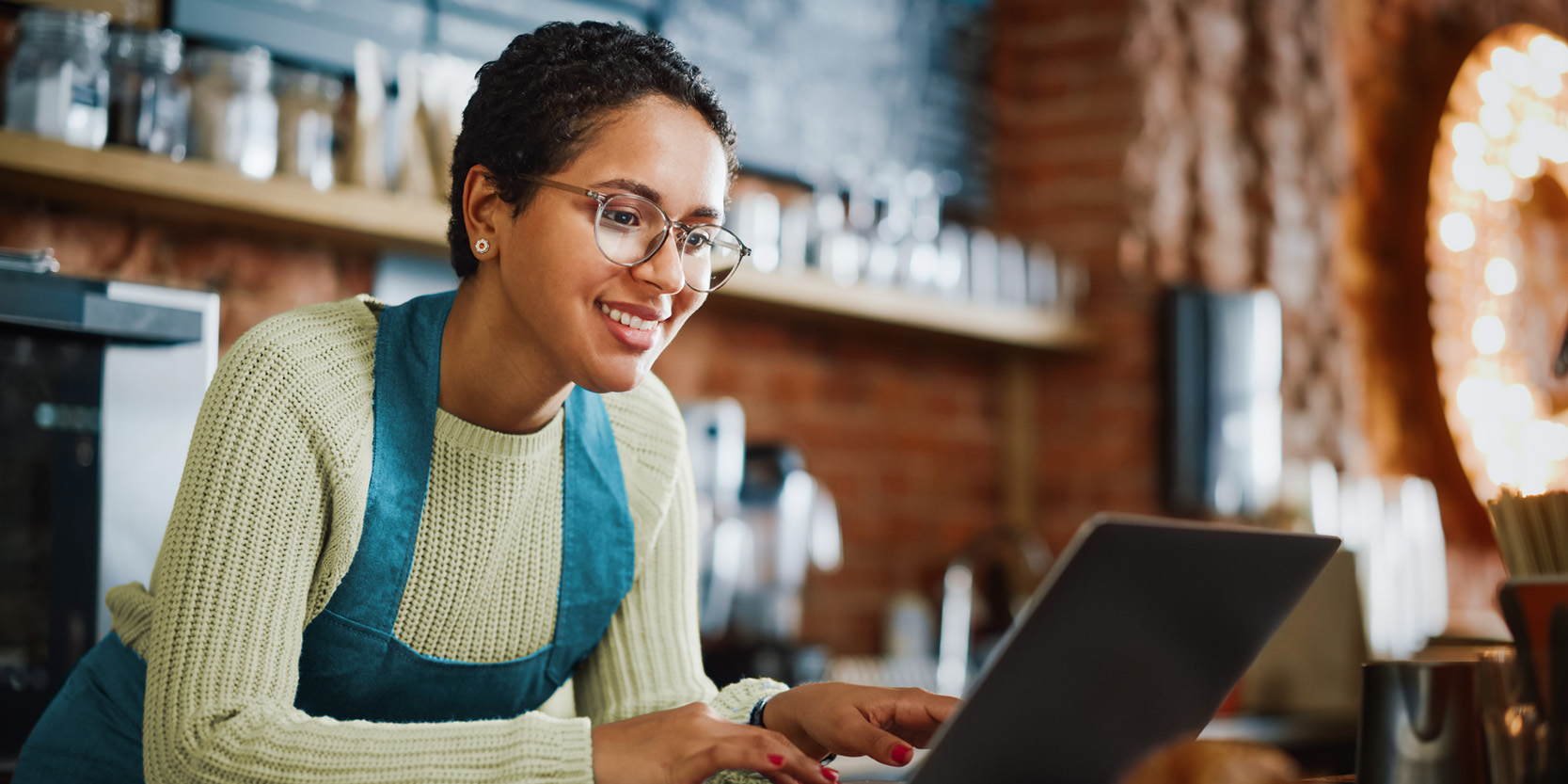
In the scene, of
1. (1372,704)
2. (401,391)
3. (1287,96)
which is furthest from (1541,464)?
(401,391)

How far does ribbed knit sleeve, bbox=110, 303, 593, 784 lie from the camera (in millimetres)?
901

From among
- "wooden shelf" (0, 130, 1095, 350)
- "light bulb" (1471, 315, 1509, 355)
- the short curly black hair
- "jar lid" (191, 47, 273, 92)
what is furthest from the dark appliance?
the short curly black hair

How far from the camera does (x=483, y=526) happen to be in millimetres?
1170

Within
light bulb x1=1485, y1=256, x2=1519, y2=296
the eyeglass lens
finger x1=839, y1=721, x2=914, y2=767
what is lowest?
finger x1=839, y1=721, x2=914, y2=767

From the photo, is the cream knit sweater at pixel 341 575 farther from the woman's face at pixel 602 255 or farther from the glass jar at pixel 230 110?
the glass jar at pixel 230 110

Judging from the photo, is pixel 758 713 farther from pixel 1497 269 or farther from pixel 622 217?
pixel 1497 269

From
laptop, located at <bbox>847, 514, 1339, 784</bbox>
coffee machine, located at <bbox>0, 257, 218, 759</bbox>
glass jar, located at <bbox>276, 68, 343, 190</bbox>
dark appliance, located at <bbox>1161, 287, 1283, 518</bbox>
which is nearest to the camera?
laptop, located at <bbox>847, 514, 1339, 784</bbox>

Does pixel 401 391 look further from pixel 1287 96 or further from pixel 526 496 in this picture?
pixel 1287 96

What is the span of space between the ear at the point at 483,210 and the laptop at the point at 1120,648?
57cm

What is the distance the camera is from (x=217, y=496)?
3.16 feet

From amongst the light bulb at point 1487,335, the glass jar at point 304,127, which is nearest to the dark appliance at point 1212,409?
the light bulb at point 1487,335

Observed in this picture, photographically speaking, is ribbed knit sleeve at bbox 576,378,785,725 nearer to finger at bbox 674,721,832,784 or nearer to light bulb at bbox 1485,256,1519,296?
finger at bbox 674,721,832,784

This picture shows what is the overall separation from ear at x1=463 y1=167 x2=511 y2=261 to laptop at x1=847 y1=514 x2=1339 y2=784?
1.87 feet

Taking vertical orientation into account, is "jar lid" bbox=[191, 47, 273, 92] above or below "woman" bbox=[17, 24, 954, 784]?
above
